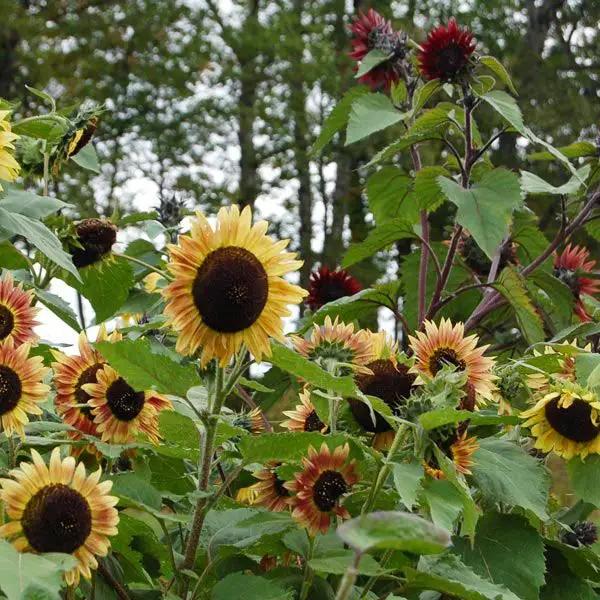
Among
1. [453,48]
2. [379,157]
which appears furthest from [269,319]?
[453,48]

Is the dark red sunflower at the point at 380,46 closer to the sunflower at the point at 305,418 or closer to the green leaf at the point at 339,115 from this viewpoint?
the green leaf at the point at 339,115

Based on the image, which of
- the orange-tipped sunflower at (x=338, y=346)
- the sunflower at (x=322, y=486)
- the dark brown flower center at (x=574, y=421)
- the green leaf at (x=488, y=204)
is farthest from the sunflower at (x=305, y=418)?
the green leaf at (x=488, y=204)

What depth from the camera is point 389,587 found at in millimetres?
1169

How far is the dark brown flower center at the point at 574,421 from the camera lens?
1.23 meters

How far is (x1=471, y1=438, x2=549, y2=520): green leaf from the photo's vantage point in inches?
44.5

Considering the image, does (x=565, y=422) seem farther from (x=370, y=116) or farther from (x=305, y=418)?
(x=370, y=116)

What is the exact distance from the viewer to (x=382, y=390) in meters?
1.13

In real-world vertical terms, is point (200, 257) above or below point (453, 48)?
below

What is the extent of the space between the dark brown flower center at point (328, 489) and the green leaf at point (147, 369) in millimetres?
157

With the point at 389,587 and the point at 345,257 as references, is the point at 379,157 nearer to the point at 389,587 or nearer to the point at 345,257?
the point at 345,257

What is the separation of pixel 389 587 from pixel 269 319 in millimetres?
364

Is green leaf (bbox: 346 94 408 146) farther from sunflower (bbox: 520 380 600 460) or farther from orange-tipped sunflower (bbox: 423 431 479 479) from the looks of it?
orange-tipped sunflower (bbox: 423 431 479 479)

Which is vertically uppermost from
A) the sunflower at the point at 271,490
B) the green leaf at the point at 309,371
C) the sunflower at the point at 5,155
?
the sunflower at the point at 5,155

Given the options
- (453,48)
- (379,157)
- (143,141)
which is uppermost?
(453,48)
